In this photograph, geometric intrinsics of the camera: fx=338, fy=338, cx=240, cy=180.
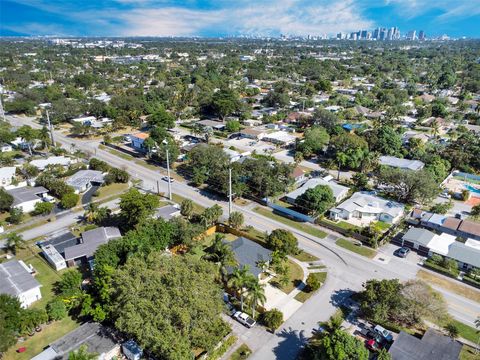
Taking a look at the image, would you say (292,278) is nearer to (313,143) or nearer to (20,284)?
(20,284)

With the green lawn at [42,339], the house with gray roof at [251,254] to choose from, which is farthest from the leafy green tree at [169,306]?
the house with gray roof at [251,254]

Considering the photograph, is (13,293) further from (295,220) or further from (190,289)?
(295,220)

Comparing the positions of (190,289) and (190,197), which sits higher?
(190,289)

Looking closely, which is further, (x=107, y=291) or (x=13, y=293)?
(x=13, y=293)

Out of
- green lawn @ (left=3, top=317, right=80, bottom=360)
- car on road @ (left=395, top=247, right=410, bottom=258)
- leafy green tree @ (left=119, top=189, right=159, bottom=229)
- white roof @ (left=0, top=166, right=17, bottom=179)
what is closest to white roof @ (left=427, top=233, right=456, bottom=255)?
car on road @ (left=395, top=247, right=410, bottom=258)

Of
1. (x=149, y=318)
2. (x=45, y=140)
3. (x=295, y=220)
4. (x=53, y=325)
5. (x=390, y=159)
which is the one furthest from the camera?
(x=45, y=140)

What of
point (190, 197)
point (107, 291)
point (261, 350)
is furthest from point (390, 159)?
point (107, 291)
